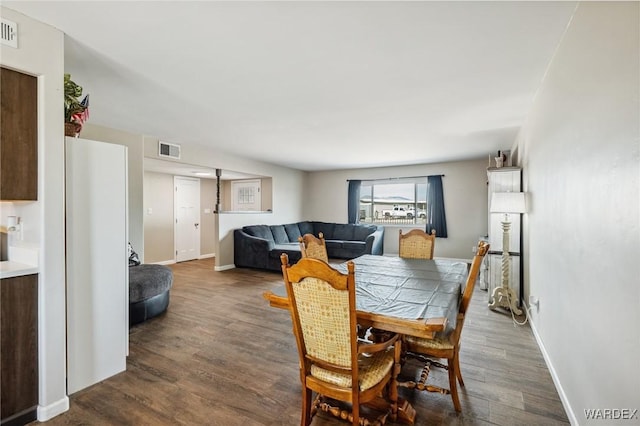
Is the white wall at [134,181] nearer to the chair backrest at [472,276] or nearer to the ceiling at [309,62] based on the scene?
the ceiling at [309,62]

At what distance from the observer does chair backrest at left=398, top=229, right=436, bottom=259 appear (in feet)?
11.1

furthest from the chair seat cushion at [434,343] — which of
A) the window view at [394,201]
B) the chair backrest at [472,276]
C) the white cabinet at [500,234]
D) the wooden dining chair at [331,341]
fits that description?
the window view at [394,201]

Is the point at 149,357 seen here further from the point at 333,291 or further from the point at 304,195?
the point at 304,195

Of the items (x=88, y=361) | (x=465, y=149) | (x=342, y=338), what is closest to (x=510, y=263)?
(x=465, y=149)

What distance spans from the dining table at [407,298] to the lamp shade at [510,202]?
96 centimetres

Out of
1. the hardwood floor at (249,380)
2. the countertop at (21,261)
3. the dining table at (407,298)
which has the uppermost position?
the countertop at (21,261)

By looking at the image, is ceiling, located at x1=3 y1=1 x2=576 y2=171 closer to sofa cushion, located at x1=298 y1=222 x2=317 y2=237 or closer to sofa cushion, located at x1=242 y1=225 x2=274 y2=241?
sofa cushion, located at x1=242 y1=225 x2=274 y2=241

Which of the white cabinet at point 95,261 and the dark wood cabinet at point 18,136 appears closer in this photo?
the dark wood cabinet at point 18,136

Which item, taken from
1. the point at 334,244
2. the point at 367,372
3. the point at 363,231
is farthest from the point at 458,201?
the point at 367,372

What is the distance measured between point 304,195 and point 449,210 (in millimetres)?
4020

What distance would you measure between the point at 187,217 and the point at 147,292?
14.7 feet

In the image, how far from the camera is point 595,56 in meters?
1.45

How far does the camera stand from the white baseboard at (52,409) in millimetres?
1785

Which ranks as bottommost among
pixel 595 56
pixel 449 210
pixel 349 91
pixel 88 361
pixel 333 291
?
pixel 88 361
